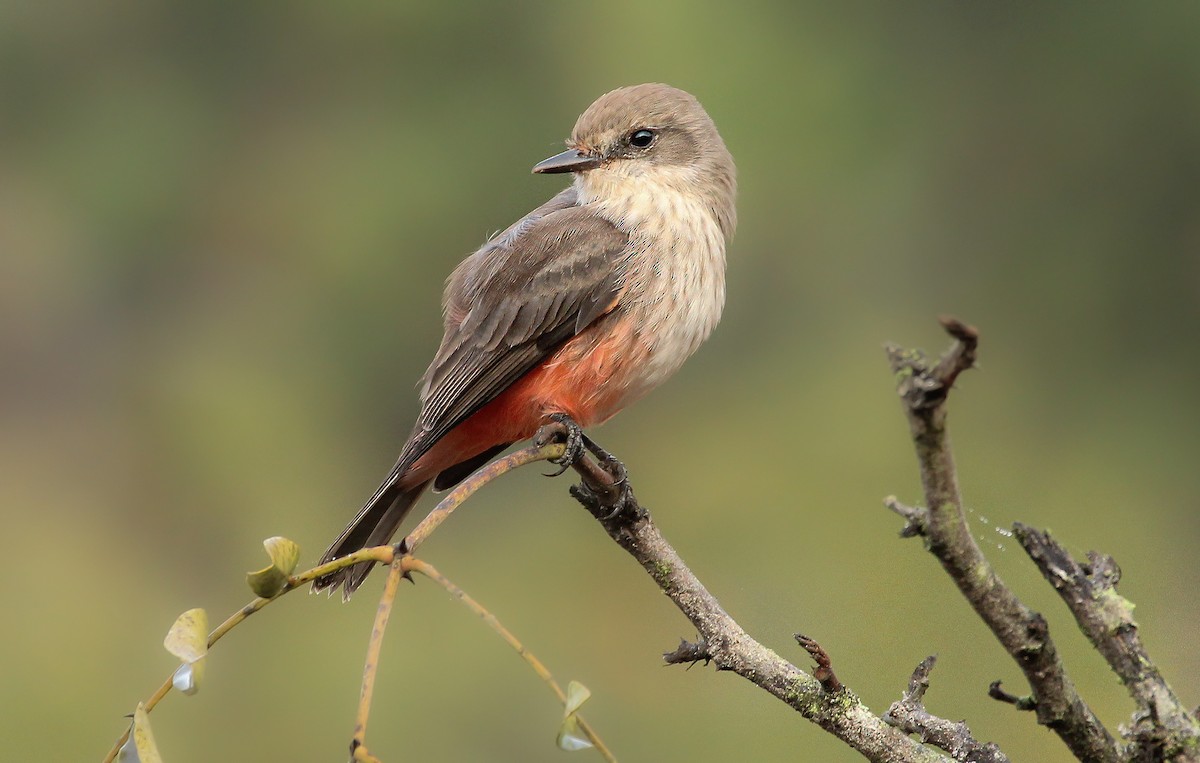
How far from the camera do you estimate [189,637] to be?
1666 mm

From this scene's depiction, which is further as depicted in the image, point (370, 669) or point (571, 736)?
point (571, 736)

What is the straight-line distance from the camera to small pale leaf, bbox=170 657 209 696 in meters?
1.64

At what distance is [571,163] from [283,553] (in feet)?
8.14

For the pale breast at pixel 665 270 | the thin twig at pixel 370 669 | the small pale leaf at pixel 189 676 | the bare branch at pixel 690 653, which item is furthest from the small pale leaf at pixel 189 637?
the pale breast at pixel 665 270

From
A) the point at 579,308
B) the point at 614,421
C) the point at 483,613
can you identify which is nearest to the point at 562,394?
the point at 579,308

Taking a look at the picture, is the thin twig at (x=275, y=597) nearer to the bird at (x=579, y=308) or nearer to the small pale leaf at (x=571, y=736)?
the small pale leaf at (x=571, y=736)

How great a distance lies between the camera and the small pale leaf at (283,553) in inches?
65.6

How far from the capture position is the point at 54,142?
18453 millimetres

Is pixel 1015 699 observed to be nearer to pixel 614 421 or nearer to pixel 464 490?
pixel 464 490

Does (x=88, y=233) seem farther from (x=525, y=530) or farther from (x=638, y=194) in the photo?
(x=638, y=194)

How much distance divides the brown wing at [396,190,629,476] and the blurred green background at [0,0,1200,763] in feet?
9.18

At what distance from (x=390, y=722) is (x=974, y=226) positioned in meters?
9.02

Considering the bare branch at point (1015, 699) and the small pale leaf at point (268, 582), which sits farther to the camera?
the bare branch at point (1015, 699)

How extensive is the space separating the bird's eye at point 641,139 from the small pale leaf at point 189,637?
8.67ft
